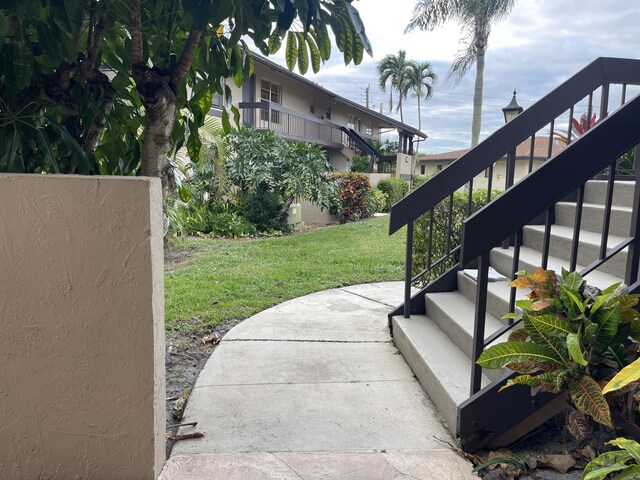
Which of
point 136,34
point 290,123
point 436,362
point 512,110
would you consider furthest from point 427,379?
point 290,123

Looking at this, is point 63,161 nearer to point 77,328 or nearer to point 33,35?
point 33,35

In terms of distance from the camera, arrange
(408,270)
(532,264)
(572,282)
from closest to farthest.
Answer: (572,282)
(532,264)
(408,270)

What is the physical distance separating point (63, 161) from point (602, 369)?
9.23 ft

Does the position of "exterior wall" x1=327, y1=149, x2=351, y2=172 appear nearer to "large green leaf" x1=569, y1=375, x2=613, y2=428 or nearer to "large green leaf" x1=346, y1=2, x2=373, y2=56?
"large green leaf" x1=346, y1=2, x2=373, y2=56

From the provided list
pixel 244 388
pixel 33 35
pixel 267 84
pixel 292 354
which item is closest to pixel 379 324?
pixel 292 354

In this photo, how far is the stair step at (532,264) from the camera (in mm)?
2846

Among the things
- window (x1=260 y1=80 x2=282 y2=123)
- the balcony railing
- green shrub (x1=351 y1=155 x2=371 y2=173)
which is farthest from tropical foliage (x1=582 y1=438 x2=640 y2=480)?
green shrub (x1=351 y1=155 x2=371 y2=173)

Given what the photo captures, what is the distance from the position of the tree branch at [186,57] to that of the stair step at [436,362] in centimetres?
225

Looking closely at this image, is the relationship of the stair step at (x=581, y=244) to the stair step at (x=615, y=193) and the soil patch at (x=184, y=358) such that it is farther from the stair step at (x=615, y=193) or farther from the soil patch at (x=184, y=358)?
the soil patch at (x=184, y=358)

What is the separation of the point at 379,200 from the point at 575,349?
15240 mm

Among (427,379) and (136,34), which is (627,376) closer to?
(427,379)

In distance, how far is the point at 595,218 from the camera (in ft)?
12.2

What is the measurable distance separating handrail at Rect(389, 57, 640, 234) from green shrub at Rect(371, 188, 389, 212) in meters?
11.7

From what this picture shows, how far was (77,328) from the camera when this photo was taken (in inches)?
79.4
